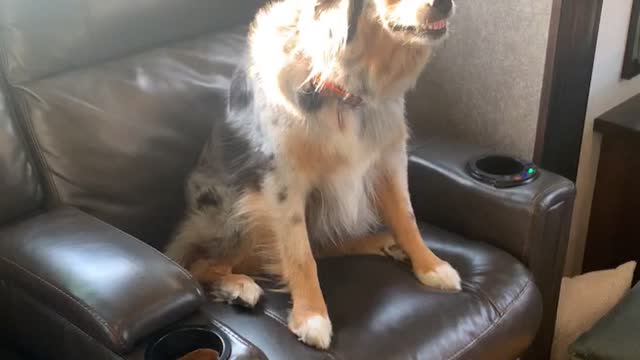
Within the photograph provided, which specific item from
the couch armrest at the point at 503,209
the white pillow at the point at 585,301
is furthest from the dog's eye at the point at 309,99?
the white pillow at the point at 585,301

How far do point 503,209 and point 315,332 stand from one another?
602 millimetres

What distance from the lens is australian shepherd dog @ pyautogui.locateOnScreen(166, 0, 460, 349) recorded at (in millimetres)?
1408

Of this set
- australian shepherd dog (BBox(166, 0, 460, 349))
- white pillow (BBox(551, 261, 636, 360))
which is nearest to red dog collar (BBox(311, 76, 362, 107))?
australian shepherd dog (BBox(166, 0, 460, 349))

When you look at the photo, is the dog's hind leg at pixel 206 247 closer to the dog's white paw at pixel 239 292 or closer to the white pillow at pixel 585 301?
the dog's white paw at pixel 239 292

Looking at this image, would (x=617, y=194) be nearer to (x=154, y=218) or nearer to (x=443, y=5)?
(x=443, y=5)

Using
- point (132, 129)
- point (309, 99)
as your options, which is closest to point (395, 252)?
point (309, 99)

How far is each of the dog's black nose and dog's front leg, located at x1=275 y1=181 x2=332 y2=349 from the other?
0.49 meters

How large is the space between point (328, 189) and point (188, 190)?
377mm

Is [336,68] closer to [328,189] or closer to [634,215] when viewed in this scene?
[328,189]

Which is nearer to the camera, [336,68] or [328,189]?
[336,68]

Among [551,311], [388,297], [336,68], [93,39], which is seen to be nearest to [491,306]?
[388,297]

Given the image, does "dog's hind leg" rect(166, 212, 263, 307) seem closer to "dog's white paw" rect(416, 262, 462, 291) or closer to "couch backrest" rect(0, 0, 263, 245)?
"couch backrest" rect(0, 0, 263, 245)

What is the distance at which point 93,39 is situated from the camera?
1.71 meters

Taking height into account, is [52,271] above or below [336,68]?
below
